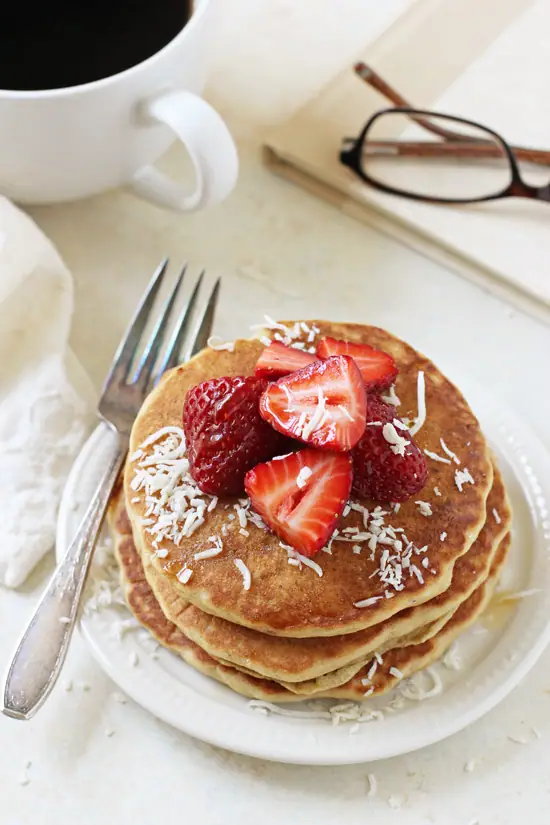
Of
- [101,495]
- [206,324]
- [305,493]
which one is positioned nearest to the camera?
[305,493]

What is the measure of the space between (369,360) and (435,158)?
805 mm

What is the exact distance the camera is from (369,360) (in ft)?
4.21

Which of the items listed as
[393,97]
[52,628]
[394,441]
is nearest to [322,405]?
[394,441]

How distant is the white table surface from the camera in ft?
4.10

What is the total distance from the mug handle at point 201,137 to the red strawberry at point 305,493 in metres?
0.62

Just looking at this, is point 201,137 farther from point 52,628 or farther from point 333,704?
point 333,704

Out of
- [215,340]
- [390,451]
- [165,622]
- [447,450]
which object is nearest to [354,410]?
[390,451]

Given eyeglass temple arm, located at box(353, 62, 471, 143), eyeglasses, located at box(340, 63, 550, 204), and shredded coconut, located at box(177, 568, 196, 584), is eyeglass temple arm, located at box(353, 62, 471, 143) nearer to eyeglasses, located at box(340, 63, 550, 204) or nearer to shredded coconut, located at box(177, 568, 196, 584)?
eyeglasses, located at box(340, 63, 550, 204)

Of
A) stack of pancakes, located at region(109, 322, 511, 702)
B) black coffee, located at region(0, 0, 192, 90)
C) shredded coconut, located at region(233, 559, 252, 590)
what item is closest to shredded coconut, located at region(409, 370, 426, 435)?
stack of pancakes, located at region(109, 322, 511, 702)

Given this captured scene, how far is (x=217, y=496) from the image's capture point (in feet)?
4.06

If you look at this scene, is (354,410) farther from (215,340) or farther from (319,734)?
(215,340)

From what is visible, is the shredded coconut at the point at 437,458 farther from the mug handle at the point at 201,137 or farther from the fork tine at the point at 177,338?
the mug handle at the point at 201,137

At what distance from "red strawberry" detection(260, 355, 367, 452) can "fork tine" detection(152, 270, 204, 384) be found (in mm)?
379

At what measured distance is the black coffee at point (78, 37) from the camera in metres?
1.53
